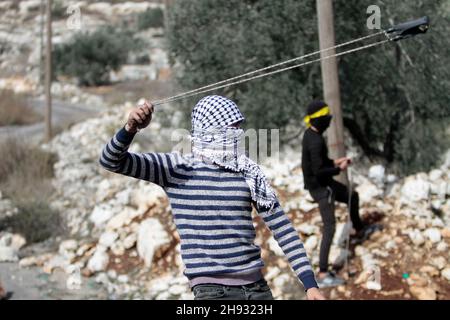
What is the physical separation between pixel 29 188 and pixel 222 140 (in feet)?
29.1

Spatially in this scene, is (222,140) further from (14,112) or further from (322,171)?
(14,112)

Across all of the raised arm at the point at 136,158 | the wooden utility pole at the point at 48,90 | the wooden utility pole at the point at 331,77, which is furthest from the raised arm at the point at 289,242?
the wooden utility pole at the point at 48,90

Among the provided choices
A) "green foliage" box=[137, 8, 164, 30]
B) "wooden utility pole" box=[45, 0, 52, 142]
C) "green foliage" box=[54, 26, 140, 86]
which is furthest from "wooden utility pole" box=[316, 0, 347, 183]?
"green foliage" box=[137, 8, 164, 30]

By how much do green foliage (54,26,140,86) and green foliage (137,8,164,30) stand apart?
34.9ft

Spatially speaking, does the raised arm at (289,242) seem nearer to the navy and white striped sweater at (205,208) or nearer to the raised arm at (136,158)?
→ the navy and white striped sweater at (205,208)

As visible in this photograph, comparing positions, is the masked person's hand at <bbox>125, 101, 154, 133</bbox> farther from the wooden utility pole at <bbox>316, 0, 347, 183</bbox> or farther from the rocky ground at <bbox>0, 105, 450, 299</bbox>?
the wooden utility pole at <bbox>316, 0, 347, 183</bbox>

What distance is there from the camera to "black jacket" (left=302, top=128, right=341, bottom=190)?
6.03 meters

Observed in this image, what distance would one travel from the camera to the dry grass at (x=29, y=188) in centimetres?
936

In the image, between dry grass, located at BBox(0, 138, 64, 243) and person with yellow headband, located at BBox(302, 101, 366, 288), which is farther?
dry grass, located at BBox(0, 138, 64, 243)

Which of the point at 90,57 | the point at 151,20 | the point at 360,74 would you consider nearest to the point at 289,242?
the point at 360,74

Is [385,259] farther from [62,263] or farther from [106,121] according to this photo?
[106,121]

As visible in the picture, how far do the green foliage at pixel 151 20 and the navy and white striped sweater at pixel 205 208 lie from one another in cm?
4296

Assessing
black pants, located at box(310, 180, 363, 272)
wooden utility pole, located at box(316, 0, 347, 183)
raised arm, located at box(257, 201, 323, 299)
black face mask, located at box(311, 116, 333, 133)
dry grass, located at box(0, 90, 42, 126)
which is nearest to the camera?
raised arm, located at box(257, 201, 323, 299)

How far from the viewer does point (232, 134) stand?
Answer: 9.84 feet
